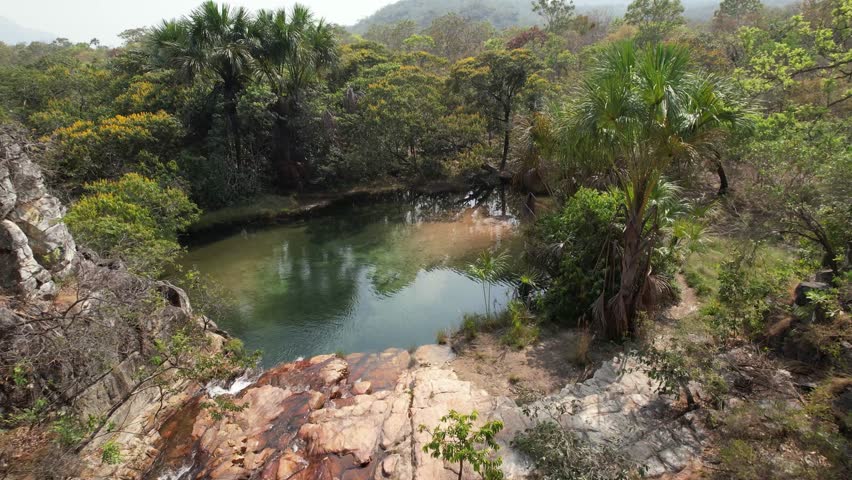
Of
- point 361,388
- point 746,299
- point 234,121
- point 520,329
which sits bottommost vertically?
point 361,388

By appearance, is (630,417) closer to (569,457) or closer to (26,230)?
(569,457)

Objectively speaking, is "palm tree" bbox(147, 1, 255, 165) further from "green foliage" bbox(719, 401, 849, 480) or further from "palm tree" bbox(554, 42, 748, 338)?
"green foliage" bbox(719, 401, 849, 480)

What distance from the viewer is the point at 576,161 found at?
976 cm

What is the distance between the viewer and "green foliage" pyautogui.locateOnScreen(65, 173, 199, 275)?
9227 millimetres

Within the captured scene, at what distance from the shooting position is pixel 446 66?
32.1 metres

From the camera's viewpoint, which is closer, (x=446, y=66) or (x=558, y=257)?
(x=558, y=257)

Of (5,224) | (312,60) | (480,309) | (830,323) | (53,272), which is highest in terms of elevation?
(312,60)

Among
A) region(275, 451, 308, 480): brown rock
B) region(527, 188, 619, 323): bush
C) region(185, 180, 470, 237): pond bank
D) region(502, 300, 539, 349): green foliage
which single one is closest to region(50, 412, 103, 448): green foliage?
region(275, 451, 308, 480): brown rock

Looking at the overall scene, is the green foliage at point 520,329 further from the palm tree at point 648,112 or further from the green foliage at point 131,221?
the green foliage at point 131,221

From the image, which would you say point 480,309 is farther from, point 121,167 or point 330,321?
point 121,167

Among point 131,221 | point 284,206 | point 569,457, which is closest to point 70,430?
point 569,457

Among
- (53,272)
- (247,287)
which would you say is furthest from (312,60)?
(53,272)

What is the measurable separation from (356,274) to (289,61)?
418 inches

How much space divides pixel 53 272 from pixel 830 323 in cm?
1099
